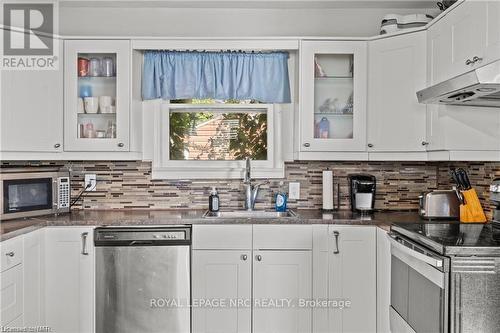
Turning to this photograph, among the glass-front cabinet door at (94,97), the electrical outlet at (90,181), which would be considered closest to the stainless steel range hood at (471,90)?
the glass-front cabinet door at (94,97)

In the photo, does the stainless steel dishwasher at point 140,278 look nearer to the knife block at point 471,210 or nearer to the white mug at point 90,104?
the white mug at point 90,104

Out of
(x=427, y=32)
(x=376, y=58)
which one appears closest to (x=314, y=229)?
(x=376, y=58)

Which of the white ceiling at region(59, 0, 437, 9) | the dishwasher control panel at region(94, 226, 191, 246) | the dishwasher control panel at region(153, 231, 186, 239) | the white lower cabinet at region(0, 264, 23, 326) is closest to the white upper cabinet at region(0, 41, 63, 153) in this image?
the white ceiling at region(59, 0, 437, 9)

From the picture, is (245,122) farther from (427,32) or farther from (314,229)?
(427,32)

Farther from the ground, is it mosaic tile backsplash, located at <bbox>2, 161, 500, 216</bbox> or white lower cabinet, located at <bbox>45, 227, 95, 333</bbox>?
mosaic tile backsplash, located at <bbox>2, 161, 500, 216</bbox>

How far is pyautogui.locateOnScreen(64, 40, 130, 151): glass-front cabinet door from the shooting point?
115 inches

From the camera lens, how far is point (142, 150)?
3.08 meters

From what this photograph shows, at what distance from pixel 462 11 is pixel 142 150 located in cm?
220

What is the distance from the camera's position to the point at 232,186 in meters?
3.21

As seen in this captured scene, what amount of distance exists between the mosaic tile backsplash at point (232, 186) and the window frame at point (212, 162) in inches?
2.2

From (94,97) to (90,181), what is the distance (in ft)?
2.09

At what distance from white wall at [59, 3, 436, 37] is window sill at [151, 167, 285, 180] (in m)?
1.02

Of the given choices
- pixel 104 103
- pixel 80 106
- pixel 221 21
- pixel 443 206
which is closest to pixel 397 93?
pixel 443 206

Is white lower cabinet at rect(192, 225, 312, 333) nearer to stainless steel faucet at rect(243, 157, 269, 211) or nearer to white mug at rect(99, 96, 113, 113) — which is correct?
stainless steel faucet at rect(243, 157, 269, 211)
